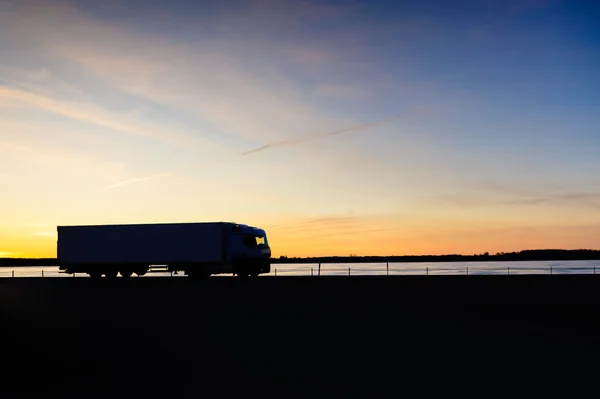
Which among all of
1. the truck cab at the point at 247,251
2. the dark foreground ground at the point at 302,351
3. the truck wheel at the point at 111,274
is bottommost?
the dark foreground ground at the point at 302,351

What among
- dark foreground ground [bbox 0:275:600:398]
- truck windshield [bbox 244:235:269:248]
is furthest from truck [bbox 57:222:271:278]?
dark foreground ground [bbox 0:275:600:398]

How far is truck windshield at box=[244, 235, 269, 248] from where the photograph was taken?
53.1 m

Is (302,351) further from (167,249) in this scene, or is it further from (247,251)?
(167,249)

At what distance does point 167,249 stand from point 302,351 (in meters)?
41.6

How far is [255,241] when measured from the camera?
5388 cm

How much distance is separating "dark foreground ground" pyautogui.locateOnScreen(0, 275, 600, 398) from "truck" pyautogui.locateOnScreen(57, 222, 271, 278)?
28.0m

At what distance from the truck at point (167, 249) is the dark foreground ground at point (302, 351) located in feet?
91.8

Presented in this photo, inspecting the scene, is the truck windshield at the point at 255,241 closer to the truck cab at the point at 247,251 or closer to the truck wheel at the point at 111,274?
the truck cab at the point at 247,251

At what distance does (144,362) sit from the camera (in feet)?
40.5

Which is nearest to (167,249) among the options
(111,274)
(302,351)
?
(111,274)

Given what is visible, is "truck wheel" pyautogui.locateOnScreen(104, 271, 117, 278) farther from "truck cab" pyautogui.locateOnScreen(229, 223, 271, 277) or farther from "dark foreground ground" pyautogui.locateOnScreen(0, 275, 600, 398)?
"dark foreground ground" pyautogui.locateOnScreen(0, 275, 600, 398)

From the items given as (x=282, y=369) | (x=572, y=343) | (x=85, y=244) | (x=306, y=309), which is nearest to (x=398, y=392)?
(x=282, y=369)

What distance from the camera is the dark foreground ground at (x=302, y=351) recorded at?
33.3 feet

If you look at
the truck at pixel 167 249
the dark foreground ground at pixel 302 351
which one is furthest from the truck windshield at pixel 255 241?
the dark foreground ground at pixel 302 351
